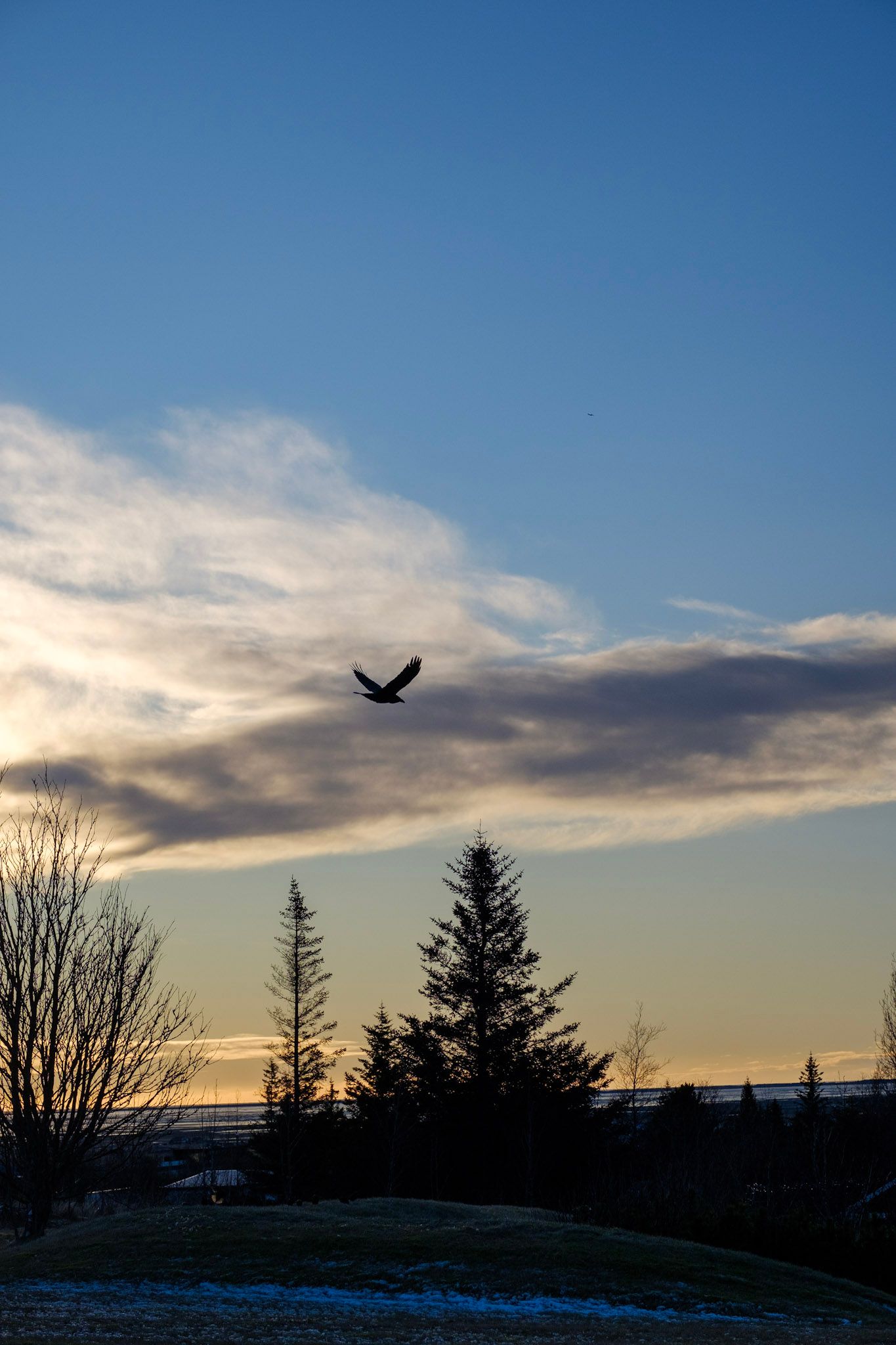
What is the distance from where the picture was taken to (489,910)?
6619 centimetres

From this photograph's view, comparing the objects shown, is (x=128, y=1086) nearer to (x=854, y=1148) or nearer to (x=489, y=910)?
(x=489, y=910)

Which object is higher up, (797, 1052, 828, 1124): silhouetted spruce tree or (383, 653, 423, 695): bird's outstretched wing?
(383, 653, 423, 695): bird's outstretched wing

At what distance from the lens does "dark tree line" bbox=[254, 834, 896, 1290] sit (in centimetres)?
5278

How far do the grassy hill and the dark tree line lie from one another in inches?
663

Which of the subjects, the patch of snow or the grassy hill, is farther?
the patch of snow

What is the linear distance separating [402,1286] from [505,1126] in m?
35.2

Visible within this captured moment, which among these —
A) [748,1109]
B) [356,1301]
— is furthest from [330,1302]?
[748,1109]

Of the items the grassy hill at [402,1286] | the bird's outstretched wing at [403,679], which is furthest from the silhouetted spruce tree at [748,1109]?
the bird's outstretched wing at [403,679]

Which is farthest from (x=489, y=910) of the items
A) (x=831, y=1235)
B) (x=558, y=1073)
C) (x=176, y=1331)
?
(x=176, y=1331)

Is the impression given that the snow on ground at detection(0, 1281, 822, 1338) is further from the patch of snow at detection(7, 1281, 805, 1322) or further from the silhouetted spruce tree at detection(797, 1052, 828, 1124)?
the silhouetted spruce tree at detection(797, 1052, 828, 1124)

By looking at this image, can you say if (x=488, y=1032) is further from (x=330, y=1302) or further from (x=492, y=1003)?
(x=330, y=1302)

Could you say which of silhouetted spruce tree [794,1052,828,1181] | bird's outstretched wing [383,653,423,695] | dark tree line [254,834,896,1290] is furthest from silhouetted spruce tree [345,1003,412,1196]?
bird's outstretched wing [383,653,423,695]

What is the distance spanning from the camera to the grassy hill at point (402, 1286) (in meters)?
19.4

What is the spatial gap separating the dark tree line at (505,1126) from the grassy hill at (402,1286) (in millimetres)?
16842
